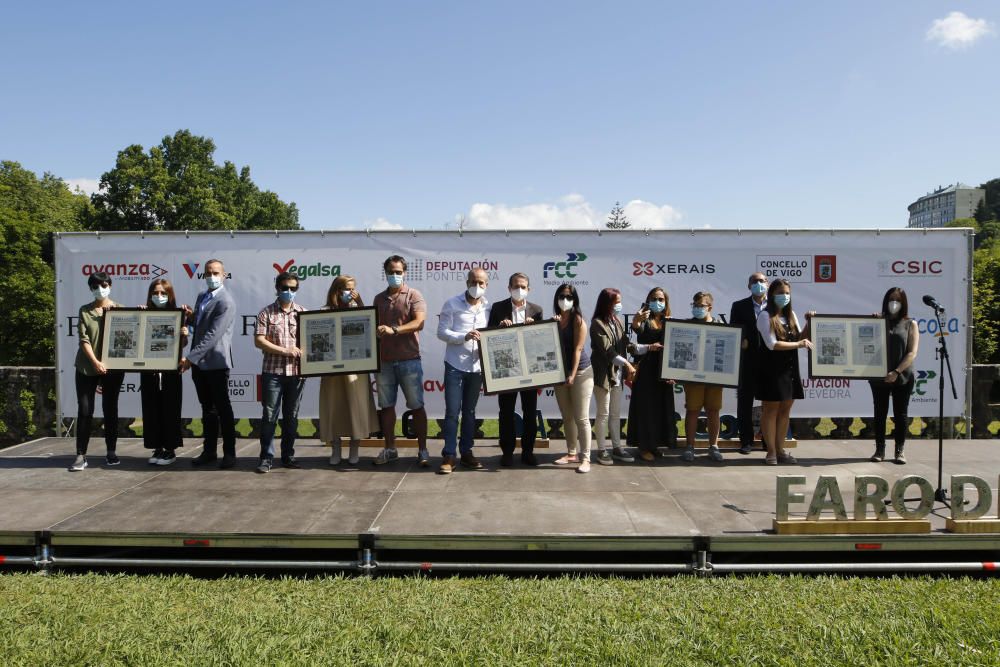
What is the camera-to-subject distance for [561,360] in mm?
6480

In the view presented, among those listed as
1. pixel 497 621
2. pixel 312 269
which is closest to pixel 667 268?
pixel 312 269

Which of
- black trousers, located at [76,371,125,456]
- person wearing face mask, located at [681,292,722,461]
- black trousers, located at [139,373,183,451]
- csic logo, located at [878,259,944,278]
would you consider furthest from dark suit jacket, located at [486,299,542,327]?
csic logo, located at [878,259,944,278]

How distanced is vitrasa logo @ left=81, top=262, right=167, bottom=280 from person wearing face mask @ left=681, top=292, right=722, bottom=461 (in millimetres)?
6752

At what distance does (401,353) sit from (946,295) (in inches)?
278

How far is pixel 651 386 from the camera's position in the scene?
712 centimetres

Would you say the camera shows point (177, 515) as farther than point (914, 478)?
Yes

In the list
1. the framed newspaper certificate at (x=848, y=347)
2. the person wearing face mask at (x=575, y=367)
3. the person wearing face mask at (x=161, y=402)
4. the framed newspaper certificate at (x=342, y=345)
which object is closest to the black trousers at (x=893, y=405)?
the framed newspaper certificate at (x=848, y=347)

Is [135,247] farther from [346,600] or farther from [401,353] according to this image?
[346,600]

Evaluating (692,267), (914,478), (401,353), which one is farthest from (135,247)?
(914,478)

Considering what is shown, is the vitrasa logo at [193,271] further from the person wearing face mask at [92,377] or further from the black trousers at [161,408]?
the black trousers at [161,408]

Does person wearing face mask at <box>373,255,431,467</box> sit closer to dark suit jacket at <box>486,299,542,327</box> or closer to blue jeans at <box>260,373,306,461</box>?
dark suit jacket at <box>486,299,542,327</box>

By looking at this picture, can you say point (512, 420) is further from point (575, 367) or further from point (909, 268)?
point (909, 268)

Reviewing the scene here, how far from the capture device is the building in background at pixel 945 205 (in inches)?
6353

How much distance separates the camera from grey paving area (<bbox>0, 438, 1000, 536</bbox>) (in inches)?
194
